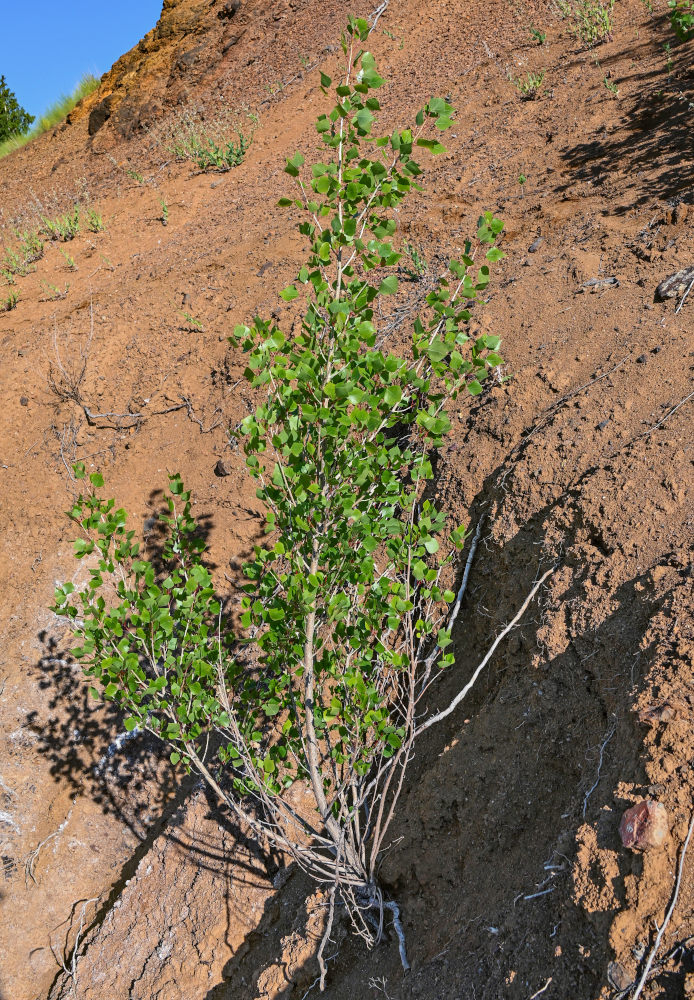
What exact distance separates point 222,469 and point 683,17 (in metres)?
3.89

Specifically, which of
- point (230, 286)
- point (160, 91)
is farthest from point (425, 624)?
point (160, 91)

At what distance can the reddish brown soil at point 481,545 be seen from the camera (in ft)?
7.17

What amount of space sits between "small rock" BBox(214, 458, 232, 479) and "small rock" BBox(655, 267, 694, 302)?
2.59m

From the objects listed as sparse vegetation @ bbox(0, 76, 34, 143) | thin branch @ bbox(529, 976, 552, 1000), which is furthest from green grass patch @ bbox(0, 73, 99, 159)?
thin branch @ bbox(529, 976, 552, 1000)

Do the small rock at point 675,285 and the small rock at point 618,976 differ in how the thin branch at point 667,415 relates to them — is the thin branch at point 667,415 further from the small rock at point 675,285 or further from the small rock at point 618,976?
the small rock at point 618,976

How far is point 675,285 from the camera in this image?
11.2ft

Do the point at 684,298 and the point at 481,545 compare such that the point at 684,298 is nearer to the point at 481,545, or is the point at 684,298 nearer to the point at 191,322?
the point at 481,545

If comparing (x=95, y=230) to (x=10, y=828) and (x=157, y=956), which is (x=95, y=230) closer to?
(x=10, y=828)

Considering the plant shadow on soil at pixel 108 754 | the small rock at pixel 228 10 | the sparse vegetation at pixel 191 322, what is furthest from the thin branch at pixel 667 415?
the small rock at pixel 228 10

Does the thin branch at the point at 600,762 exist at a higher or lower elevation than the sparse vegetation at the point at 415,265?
lower

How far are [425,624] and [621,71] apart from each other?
4.86m

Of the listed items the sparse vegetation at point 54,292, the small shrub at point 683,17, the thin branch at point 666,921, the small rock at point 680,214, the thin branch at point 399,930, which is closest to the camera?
the thin branch at point 666,921

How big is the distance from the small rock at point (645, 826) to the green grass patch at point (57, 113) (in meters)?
13.7

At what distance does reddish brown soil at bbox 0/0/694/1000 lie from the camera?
2.19 metres
